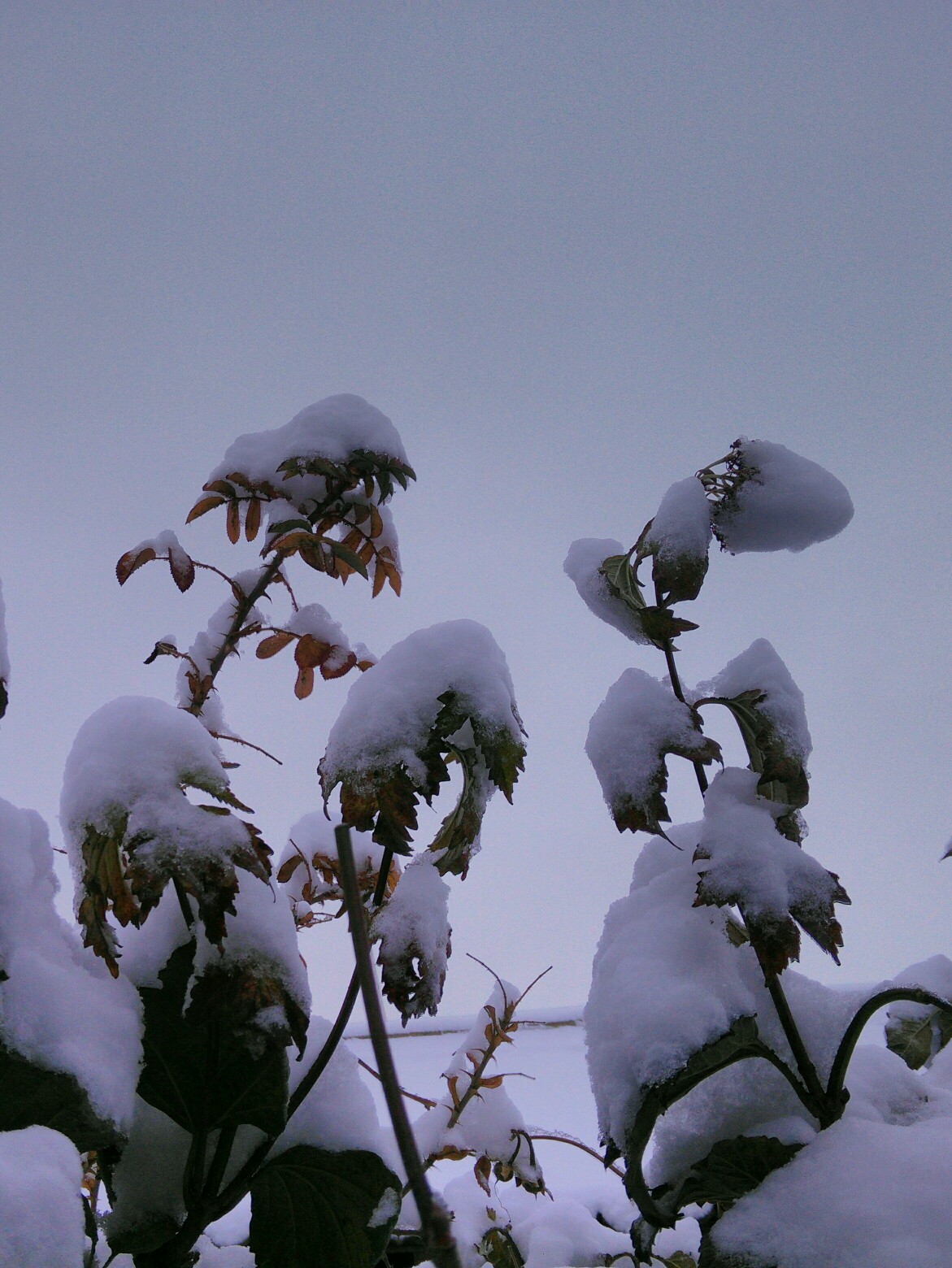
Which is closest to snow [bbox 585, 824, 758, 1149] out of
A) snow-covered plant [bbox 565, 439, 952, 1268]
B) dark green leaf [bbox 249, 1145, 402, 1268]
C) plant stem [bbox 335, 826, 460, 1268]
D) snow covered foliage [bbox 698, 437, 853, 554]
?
snow-covered plant [bbox 565, 439, 952, 1268]

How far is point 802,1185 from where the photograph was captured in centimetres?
64

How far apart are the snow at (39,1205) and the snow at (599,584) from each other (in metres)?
0.61

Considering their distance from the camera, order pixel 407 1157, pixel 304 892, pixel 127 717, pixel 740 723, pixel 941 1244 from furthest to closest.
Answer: pixel 304 892, pixel 740 723, pixel 127 717, pixel 941 1244, pixel 407 1157

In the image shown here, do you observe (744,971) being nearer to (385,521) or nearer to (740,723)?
(740,723)

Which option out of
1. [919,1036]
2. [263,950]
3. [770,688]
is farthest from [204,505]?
[919,1036]

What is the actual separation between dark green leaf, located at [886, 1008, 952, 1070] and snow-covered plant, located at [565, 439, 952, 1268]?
0.30 meters

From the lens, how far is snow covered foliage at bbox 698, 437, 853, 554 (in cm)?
85

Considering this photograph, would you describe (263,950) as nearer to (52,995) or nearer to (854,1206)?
(52,995)

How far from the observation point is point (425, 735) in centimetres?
71

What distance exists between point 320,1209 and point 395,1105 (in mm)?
599

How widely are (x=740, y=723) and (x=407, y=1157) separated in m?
0.65

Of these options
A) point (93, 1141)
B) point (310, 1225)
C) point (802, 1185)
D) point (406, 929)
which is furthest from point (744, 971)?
point (93, 1141)

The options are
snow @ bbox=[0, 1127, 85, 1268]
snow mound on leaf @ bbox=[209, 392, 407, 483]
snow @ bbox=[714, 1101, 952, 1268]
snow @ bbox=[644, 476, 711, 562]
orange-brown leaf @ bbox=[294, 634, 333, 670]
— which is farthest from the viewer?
orange-brown leaf @ bbox=[294, 634, 333, 670]

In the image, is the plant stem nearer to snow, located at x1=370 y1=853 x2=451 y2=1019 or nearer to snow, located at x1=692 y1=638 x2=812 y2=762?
snow, located at x1=370 y1=853 x2=451 y2=1019
